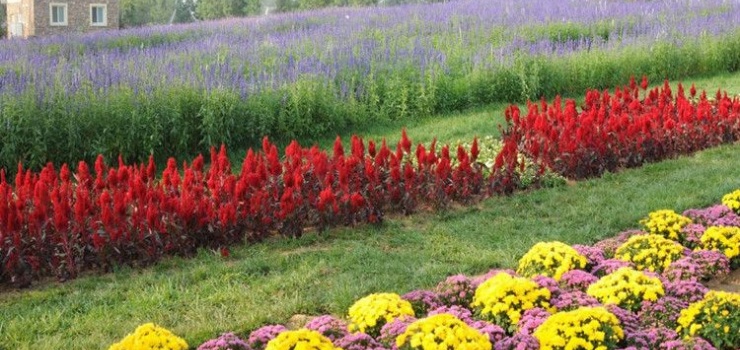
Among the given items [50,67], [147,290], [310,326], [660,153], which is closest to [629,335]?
[310,326]

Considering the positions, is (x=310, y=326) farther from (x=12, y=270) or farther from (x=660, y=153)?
(x=660, y=153)

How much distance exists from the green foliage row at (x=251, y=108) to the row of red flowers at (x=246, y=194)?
7.10ft

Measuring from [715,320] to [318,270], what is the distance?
2.27 meters

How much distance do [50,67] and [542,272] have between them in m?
7.77

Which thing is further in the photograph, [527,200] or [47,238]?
[527,200]

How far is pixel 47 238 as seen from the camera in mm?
5445

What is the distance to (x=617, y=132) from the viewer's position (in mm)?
7984

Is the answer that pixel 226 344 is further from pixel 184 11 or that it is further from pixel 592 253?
pixel 184 11

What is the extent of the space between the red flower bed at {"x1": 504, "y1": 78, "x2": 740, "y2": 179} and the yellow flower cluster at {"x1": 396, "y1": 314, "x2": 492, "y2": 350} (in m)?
3.42

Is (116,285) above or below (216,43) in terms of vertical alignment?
below

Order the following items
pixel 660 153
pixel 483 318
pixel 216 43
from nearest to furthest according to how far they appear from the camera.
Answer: pixel 483 318
pixel 660 153
pixel 216 43

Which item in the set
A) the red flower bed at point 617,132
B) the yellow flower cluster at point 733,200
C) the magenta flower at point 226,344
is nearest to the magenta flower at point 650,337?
the magenta flower at point 226,344

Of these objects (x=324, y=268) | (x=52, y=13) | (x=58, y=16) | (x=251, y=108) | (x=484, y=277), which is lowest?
(x=324, y=268)

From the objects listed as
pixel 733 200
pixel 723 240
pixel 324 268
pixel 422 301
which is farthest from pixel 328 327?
pixel 733 200
